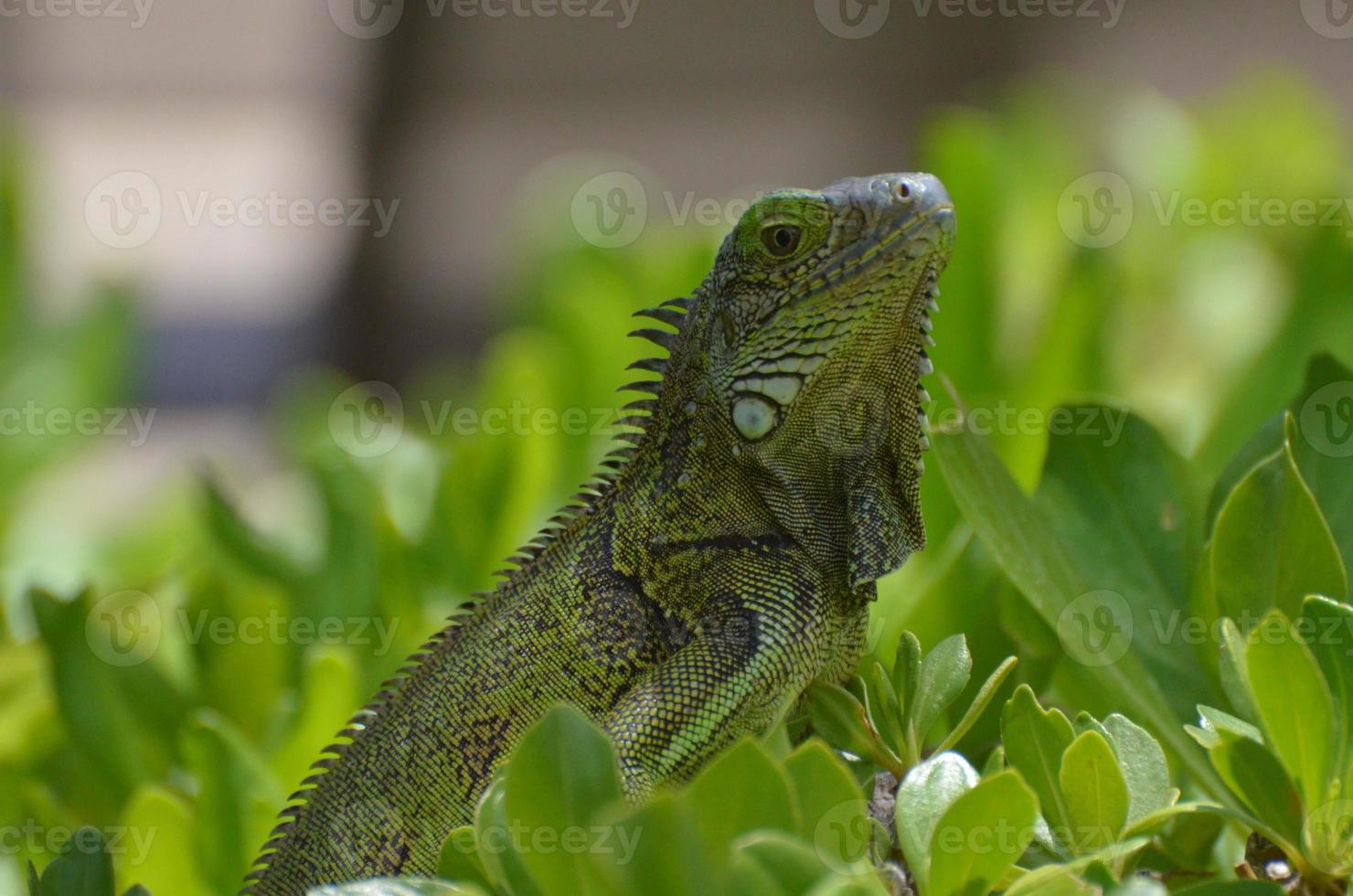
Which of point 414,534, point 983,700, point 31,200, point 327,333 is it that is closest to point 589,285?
point 414,534

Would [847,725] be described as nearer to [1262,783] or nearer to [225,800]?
[1262,783]

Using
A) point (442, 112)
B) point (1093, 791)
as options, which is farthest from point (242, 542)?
point (442, 112)

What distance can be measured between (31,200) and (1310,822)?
4384 millimetres

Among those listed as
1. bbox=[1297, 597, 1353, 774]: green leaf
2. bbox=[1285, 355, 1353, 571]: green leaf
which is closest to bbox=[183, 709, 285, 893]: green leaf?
bbox=[1297, 597, 1353, 774]: green leaf

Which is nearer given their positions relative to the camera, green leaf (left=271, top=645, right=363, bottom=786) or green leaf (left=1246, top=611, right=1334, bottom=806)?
green leaf (left=1246, top=611, right=1334, bottom=806)

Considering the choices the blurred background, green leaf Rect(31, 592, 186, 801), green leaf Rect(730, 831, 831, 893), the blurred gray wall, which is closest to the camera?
green leaf Rect(730, 831, 831, 893)

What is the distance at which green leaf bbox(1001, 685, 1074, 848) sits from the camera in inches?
55.5

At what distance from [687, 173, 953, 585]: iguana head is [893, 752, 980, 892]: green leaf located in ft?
2.18

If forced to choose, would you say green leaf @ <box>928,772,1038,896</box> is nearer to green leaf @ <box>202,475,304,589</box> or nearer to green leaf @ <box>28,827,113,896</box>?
green leaf @ <box>28,827,113,896</box>

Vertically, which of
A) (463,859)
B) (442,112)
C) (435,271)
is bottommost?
(435,271)

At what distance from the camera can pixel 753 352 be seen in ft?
6.91

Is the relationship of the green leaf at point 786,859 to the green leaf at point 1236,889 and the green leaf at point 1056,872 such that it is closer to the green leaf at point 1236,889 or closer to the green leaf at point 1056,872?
the green leaf at point 1056,872

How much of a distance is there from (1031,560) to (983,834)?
A: 637mm

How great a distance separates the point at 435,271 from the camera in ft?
37.1
